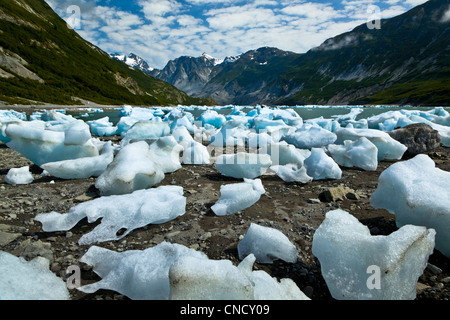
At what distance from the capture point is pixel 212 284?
4.69 ft

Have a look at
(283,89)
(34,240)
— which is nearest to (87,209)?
(34,240)

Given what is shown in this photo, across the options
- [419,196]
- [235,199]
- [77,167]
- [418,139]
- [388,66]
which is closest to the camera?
[419,196]

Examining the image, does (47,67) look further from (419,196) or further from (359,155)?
(419,196)

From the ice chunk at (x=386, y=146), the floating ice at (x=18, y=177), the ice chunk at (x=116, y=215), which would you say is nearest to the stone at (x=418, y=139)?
the ice chunk at (x=386, y=146)

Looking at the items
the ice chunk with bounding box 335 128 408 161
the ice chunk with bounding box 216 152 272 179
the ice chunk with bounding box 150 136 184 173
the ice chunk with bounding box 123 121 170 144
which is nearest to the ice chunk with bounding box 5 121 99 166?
the ice chunk with bounding box 150 136 184 173

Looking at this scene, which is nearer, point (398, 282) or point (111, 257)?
point (398, 282)

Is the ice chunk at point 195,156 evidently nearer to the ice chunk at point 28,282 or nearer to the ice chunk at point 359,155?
the ice chunk at point 359,155

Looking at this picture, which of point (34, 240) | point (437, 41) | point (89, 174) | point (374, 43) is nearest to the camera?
point (34, 240)

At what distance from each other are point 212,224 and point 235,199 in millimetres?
434

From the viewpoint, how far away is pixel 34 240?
238cm

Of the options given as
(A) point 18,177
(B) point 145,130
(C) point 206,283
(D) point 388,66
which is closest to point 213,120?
(B) point 145,130

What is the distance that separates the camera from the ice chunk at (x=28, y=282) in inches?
57.5

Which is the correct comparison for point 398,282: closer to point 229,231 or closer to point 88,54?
point 229,231

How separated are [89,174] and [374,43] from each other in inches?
5826
